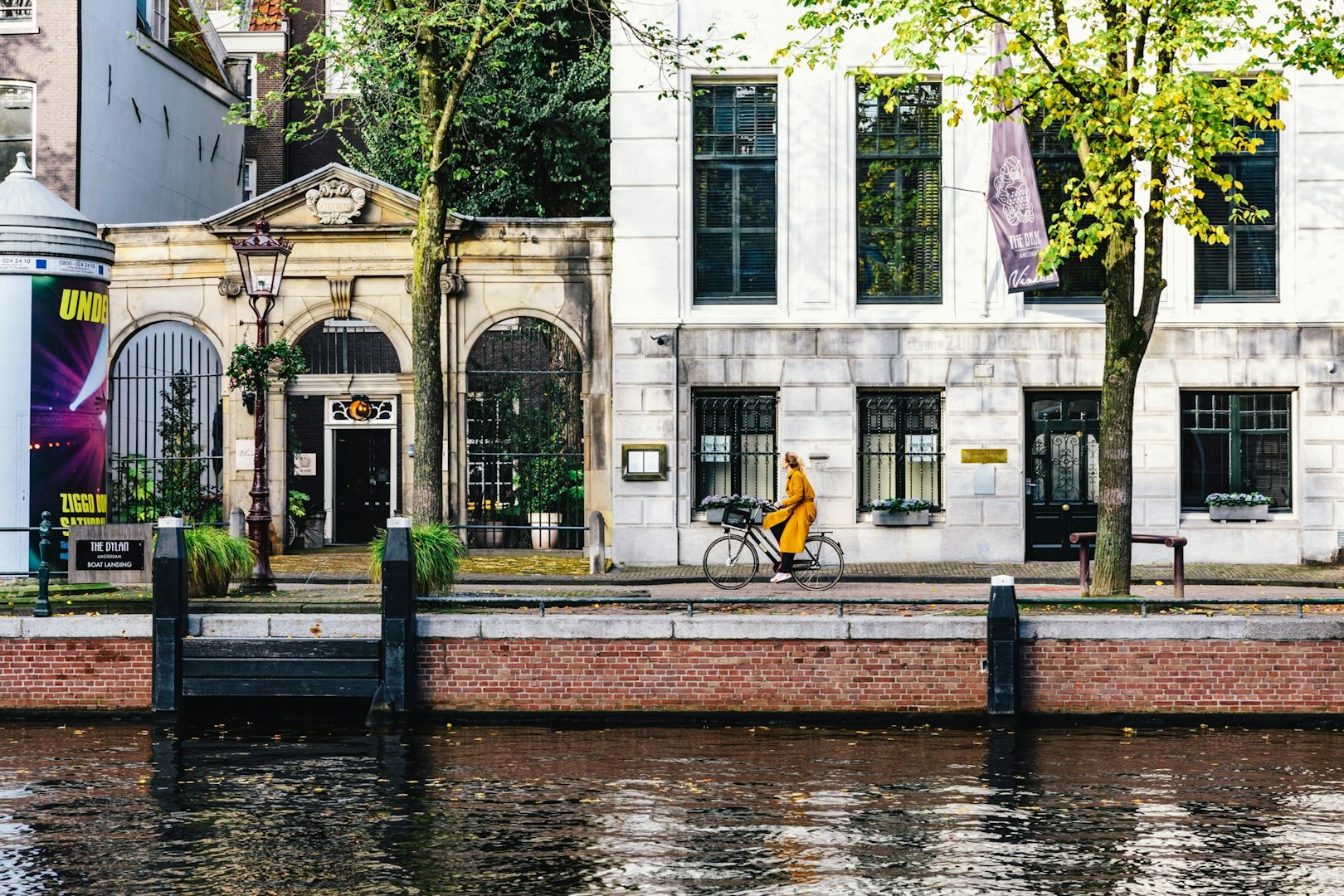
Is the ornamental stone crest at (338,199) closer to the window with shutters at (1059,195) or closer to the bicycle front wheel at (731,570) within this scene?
the bicycle front wheel at (731,570)

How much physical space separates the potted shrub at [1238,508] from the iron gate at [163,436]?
15.1 meters

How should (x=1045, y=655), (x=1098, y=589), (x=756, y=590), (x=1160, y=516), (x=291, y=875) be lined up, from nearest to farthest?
(x=291, y=875), (x=1045, y=655), (x=1098, y=589), (x=756, y=590), (x=1160, y=516)

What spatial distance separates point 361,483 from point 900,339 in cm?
1182

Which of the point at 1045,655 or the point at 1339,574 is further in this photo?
the point at 1339,574

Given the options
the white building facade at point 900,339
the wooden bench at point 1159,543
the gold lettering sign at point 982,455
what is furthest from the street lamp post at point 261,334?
the gold lettering sign at point 982,455

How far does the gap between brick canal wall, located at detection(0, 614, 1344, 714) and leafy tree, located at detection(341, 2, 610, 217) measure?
614 inches

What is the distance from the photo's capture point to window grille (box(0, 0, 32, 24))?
28.5 m

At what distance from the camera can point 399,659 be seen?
1538 centimetres

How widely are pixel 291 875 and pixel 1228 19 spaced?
19244 millimetres

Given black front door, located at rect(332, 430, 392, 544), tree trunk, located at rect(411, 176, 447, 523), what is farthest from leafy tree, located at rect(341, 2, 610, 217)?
tree trunk, located at rect(411, 176, 447, 523)

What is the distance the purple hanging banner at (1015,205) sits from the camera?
75.4 feet

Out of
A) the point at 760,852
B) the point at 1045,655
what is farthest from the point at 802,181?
the point at 760,852

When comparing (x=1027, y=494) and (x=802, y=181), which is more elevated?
(x=802, y=181)

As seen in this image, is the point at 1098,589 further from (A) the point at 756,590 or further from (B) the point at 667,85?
(B) the point at 667,85
